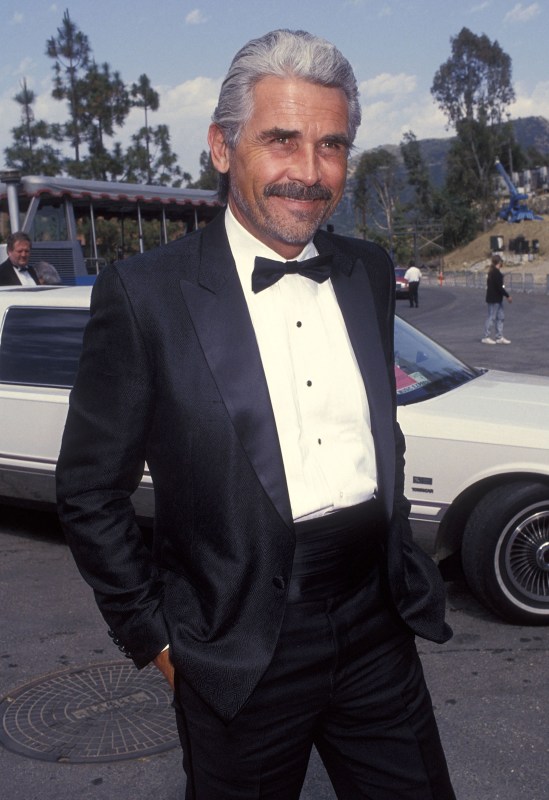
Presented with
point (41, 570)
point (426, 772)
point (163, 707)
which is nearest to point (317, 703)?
point (426, 772)

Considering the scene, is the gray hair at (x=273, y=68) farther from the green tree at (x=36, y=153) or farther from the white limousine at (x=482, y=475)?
the green tree at (x=36, y=153)

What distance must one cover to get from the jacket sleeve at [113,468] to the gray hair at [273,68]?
0.38m

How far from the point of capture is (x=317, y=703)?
1.89 metres

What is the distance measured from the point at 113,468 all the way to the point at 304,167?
691 millimetres

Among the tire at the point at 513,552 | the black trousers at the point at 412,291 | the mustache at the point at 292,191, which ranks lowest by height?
the black trousers at the point at 412,291

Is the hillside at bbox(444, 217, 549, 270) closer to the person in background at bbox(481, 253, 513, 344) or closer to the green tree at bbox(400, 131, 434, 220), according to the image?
the green tree at bbox(400, 131, 434, 220)

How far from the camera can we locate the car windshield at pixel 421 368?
202 inches

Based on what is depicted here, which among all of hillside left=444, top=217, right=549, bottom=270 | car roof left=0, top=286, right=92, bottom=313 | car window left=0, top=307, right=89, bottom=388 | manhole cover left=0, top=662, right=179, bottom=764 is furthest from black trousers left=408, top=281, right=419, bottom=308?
hillside left=444, top=217, right=549, bottom=270

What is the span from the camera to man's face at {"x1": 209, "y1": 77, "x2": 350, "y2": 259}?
1.88m

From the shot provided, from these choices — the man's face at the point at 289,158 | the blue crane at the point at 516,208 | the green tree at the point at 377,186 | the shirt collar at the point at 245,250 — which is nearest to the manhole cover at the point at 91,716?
the shirt collar at the point at 245,250

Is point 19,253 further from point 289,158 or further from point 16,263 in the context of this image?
point 289,158

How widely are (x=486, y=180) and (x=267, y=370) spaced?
362 ft

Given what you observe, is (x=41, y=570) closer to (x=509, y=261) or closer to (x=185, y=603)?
(x=185, y=603)

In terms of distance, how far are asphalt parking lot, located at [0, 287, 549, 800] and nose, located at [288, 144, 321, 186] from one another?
2171 mm
